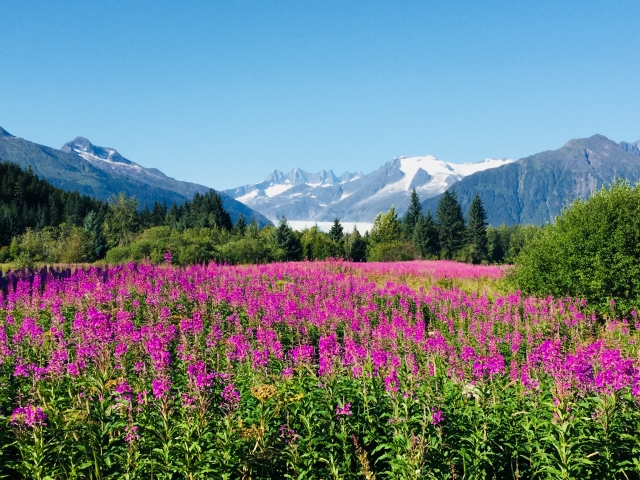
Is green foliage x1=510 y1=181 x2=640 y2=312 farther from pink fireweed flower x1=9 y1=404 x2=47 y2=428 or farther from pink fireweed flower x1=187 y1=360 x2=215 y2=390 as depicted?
pink fireweed flower x1=9 y1=404 x2=47 y2=428

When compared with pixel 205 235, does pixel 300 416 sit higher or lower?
lower

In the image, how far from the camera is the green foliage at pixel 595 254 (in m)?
16.2

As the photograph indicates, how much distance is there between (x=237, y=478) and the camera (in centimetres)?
485

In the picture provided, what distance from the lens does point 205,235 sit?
45.7 meters

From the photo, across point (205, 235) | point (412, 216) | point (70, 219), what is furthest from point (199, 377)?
point (70, 219)

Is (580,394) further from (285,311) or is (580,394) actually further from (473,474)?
(285,311)

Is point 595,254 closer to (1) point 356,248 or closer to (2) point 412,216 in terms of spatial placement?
(1) point 356,248

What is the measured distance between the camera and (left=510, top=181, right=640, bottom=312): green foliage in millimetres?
16156

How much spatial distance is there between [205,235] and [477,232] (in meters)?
47.6

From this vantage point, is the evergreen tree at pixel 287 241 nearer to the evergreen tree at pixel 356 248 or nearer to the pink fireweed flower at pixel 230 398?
the evergreen tree at pixel 356 248

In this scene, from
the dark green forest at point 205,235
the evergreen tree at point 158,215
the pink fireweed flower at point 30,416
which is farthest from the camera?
the evergreen tree at point 158,215

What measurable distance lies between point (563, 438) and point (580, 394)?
195cm

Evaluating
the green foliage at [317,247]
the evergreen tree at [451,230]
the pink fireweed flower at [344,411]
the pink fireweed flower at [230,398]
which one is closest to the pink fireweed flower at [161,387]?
the pink fireweed flower at [230,398]

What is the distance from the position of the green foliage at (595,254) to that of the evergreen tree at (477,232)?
A: 55.5 metres
